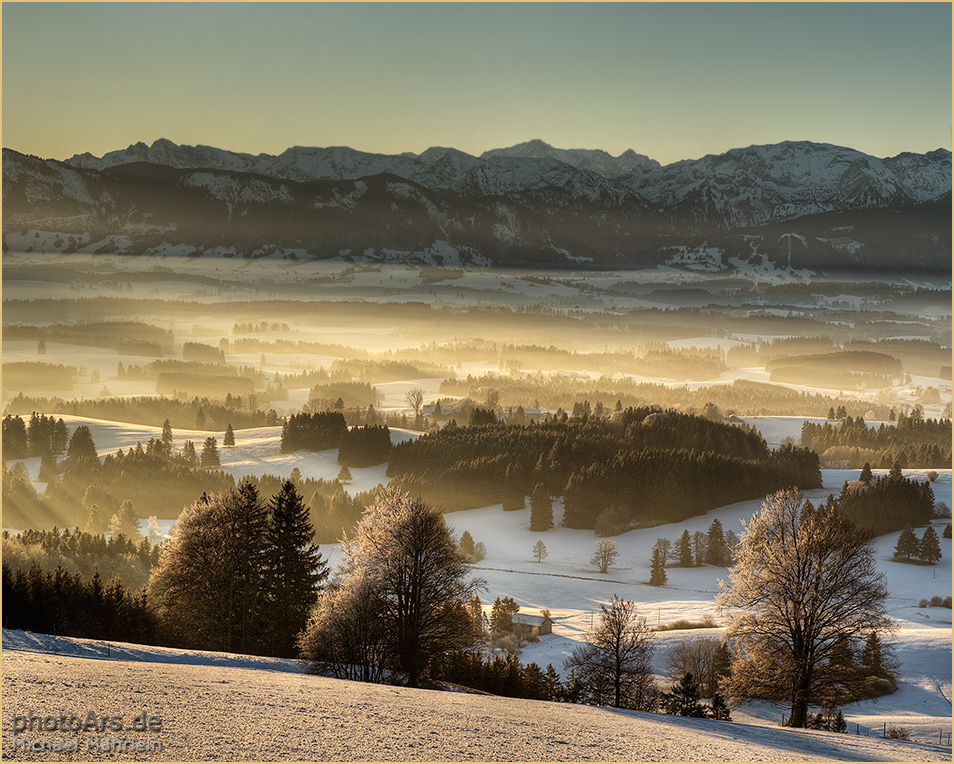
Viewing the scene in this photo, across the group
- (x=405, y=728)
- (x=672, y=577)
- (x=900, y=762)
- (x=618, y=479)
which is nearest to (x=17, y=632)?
(x=405, y=728)

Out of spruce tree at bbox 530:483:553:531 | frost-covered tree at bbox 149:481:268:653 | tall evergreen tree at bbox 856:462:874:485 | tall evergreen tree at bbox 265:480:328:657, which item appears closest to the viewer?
frost-covered tree at bbox 149:481:268:653

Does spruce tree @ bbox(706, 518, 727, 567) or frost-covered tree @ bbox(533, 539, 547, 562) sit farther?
frost-covered tree @ bbox(533, 539, 547, 562)

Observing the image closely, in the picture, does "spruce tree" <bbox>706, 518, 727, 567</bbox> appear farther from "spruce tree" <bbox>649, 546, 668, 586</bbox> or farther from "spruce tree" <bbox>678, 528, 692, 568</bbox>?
"spruce tree" <bbox>649, 546, 668, 586</bbox>

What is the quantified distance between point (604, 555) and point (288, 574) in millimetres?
97762

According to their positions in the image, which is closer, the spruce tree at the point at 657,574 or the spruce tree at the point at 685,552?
the spruce tree at the point at 657,574

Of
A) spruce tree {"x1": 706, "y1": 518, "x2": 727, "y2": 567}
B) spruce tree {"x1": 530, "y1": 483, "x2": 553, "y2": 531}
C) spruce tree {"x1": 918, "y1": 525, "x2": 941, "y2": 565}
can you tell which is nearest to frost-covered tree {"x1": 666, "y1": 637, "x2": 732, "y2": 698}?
spruce tree {"x1": 706, "y1": 518, "x2": 727, "y2": 567}

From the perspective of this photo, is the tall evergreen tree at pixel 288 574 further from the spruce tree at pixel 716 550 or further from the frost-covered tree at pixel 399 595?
the spruce tree at pixel 716 550

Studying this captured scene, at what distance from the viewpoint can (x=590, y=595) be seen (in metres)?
121

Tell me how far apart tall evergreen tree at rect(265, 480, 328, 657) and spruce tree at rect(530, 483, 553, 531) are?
120 meters

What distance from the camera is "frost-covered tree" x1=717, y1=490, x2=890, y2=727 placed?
43281 millimetres

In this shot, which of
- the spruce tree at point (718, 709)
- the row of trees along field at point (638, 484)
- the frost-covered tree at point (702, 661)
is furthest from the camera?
the row of trees along field at point (638, 484)

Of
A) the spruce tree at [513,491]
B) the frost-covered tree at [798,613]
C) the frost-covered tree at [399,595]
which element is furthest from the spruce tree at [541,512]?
the frost-covered tree at [798,613]

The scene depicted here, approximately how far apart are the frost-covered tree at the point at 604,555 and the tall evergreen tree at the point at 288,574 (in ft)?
308

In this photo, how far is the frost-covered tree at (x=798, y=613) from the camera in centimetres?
4328
